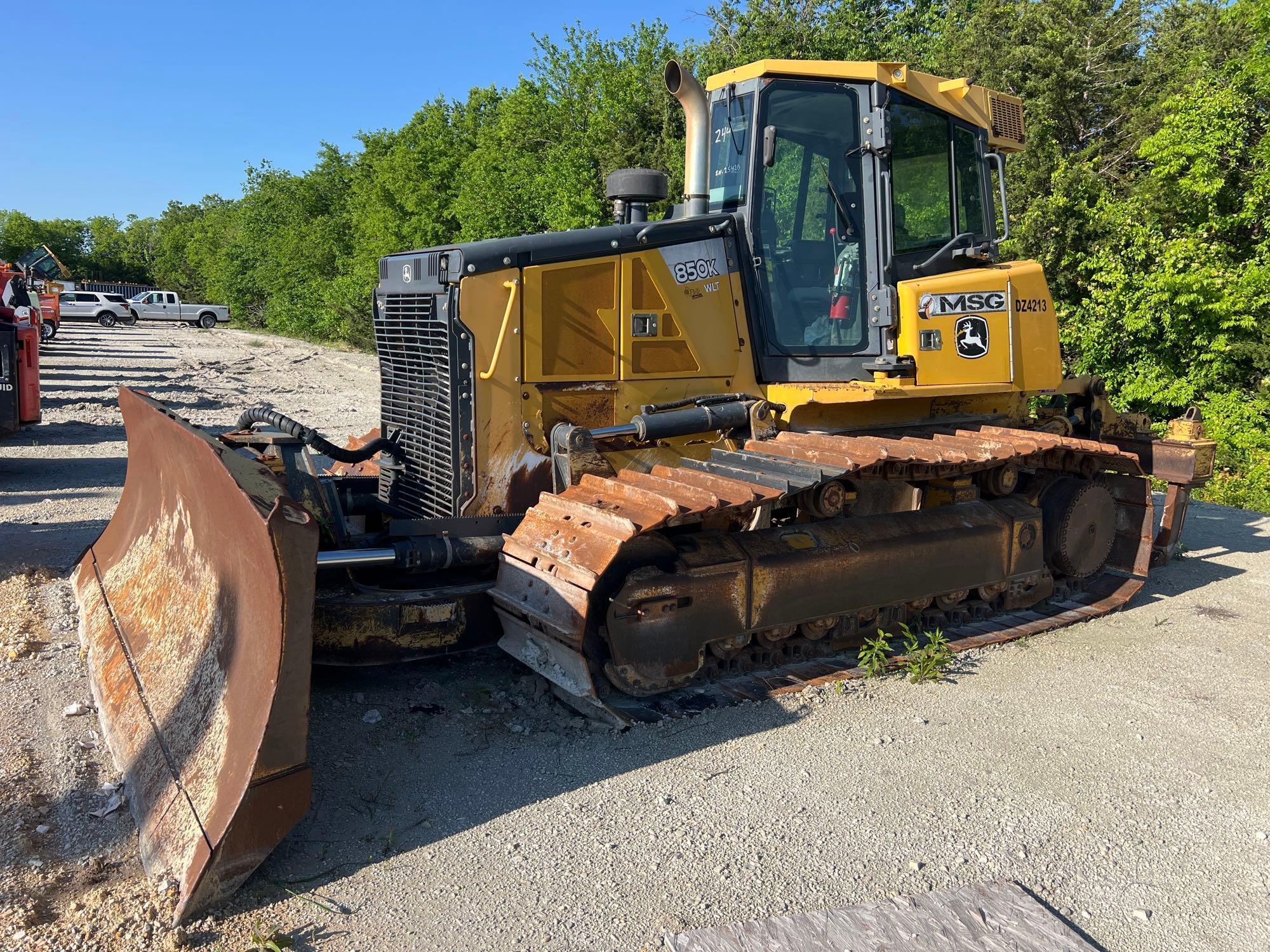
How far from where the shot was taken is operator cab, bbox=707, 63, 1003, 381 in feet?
18.5

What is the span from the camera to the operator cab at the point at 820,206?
222 inches

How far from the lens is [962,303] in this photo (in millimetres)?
5883

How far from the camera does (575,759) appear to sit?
13.9 ft

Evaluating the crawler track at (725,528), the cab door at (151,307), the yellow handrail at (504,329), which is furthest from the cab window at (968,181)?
the cab door at (151,307)

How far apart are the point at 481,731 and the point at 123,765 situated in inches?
58.0

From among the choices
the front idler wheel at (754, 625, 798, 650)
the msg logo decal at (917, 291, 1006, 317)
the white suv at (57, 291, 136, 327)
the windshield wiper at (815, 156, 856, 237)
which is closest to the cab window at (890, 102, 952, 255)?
the windshield wiper at (815, 156, 856, 237)

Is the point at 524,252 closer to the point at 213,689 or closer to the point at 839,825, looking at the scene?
the point at 213,689

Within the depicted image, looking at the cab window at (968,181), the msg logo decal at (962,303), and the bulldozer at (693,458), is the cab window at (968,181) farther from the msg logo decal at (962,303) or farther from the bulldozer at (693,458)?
the msg logo decal at (962,303)

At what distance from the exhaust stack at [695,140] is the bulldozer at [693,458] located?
0.02 meters

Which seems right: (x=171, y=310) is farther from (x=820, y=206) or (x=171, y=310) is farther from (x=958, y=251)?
(x=958, y=251)

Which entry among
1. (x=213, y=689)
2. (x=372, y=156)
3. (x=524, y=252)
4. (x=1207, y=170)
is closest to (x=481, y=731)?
(x=213, y=689)

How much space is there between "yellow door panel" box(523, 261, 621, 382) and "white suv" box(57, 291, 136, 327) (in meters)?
52.0

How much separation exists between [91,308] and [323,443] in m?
51.7

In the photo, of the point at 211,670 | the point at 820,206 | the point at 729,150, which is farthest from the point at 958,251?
the point at 211,670
